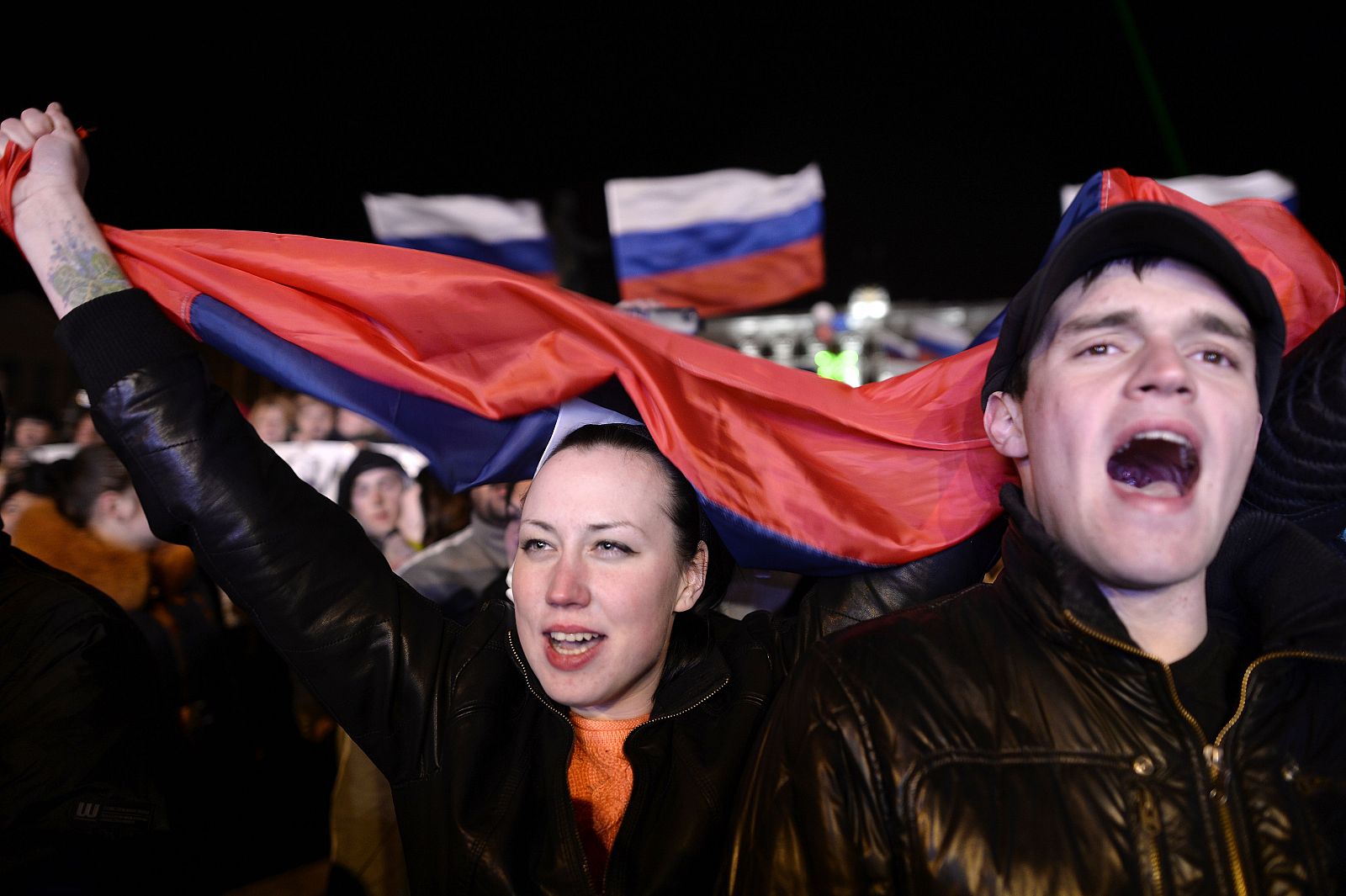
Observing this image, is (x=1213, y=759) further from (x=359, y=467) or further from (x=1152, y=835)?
(x=359, y=467)

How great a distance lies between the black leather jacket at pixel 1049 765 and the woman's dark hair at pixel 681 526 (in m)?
0.62

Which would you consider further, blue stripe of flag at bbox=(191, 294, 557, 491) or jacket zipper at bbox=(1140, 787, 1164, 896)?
blue stripe of flag at bbox=(191, 294, 557, 491)

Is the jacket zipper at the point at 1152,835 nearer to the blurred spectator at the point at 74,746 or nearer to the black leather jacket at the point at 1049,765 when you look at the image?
the black leather jacket at the point at 1049,765

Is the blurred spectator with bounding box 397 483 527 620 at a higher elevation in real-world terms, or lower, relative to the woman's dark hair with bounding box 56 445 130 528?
lower

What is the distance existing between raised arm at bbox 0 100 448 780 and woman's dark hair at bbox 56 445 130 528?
2212 mm

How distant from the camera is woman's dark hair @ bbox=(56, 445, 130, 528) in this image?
149 inches

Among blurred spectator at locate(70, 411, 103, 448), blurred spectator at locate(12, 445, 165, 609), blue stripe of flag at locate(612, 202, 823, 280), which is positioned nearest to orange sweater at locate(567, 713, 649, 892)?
blurred spectator at locate(12, 445, 165, 609)

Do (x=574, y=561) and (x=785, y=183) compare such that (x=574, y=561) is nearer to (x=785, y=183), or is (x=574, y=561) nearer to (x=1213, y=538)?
(x=1213, y=538)

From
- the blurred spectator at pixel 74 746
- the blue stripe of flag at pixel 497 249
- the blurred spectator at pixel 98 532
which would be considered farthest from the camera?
the blue stripe of flag at pixel 497 249

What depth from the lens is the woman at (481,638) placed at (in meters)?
1.72

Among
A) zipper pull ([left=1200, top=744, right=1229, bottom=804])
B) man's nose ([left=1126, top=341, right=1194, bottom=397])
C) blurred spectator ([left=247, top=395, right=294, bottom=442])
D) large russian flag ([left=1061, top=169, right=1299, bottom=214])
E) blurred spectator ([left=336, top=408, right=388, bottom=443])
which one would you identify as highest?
large russian flag ([left=1061, top=169, right=1299, bottom=214])

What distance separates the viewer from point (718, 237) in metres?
6.32

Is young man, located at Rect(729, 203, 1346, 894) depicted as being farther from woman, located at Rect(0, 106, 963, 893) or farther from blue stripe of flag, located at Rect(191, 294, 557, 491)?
blue stripe of flag, located at Rect(191, 294, 557, 491)

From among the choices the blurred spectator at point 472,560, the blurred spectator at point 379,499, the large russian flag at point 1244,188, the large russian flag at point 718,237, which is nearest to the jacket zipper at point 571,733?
the blurred spectator at point 472,560
